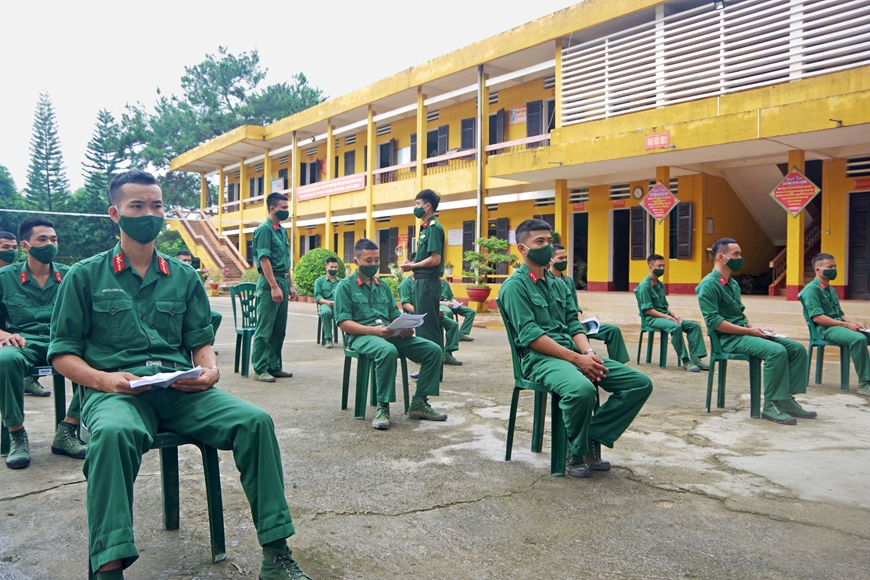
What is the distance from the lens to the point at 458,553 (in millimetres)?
2695

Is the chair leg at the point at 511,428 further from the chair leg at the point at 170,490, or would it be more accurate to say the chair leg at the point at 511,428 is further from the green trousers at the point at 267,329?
the green trousers at the point at 267,329

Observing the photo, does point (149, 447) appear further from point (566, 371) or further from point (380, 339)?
point (380, 339)

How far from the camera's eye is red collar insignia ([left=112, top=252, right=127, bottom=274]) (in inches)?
113

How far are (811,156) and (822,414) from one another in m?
9.21

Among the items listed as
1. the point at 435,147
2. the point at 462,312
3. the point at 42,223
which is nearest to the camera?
the point at 42,223

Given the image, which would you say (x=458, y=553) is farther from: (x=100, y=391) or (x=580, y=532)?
(x=100, y=391)

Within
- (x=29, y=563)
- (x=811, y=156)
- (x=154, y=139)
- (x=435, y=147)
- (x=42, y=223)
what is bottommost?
(x=29, y=563)

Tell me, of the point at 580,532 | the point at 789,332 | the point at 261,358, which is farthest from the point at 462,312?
the point at 580,532

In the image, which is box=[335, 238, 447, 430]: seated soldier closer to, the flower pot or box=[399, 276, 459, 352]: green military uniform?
box=[399, 276, 459, 352]: green military uniform

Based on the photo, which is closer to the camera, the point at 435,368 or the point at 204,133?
the point at 435,368

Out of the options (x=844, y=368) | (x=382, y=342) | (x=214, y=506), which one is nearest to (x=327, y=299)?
(x=382, y=342)

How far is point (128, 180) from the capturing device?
290 cm

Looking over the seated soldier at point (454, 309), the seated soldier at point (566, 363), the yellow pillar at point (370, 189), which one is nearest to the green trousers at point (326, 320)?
the seated soldier at point (454, 309)

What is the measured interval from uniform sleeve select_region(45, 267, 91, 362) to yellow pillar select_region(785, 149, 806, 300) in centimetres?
1216
